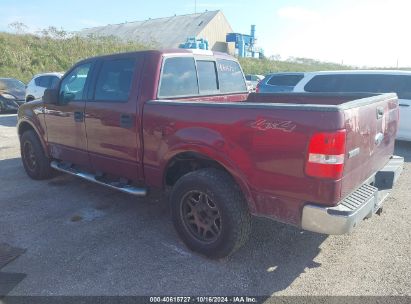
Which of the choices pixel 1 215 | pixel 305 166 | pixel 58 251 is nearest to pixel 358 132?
pixel 305 166

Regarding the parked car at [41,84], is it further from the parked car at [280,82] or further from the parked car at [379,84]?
the parked car at [379,84]

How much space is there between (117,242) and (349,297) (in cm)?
222

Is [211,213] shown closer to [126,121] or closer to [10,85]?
[126,121]

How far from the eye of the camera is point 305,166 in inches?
100.0

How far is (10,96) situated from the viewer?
14.7 m

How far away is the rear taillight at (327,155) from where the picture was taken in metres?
2.43

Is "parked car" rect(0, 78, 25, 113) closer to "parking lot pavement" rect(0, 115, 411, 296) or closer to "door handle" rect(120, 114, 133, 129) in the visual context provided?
"parking lot pavement" rect(0, 115, 411, 296)

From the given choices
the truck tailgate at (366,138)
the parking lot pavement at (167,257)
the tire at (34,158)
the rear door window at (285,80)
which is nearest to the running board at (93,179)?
the tire at (34,158)

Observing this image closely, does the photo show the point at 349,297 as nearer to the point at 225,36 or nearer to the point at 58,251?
the point at 58,251

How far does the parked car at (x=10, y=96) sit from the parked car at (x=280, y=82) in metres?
10.1

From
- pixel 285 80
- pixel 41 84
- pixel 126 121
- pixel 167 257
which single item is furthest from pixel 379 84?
pixel 41 84

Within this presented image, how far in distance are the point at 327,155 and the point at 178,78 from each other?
212 cm

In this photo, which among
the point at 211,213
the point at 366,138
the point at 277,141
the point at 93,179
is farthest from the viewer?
the point at 93,179

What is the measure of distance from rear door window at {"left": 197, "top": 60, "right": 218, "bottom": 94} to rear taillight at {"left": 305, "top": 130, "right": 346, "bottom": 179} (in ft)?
6.94
